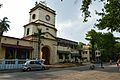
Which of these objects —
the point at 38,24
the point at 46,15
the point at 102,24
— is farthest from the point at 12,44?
the point at 102,24

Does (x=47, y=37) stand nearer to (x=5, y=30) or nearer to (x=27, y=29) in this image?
(x=27, y=29)

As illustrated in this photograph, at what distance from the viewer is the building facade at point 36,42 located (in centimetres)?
4189

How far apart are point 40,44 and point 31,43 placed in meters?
2.70

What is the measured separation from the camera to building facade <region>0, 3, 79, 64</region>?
4189 cm

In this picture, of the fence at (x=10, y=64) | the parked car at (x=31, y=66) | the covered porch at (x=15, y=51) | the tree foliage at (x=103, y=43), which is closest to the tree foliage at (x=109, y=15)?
the parked car at (x=31, y=66)

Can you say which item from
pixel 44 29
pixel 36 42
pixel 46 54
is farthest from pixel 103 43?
pixel 36 42

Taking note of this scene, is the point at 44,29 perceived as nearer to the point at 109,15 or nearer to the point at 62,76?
the point at 62,76

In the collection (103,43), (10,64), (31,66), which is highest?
(103,43)

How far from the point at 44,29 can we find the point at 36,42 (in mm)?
4974

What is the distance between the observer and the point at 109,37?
3497 inches

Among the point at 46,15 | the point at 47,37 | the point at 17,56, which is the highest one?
the point at 46,15

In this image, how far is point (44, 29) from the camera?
5156 cm

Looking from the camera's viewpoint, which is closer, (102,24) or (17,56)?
(102,24)

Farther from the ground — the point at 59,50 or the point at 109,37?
the point at 109,37
